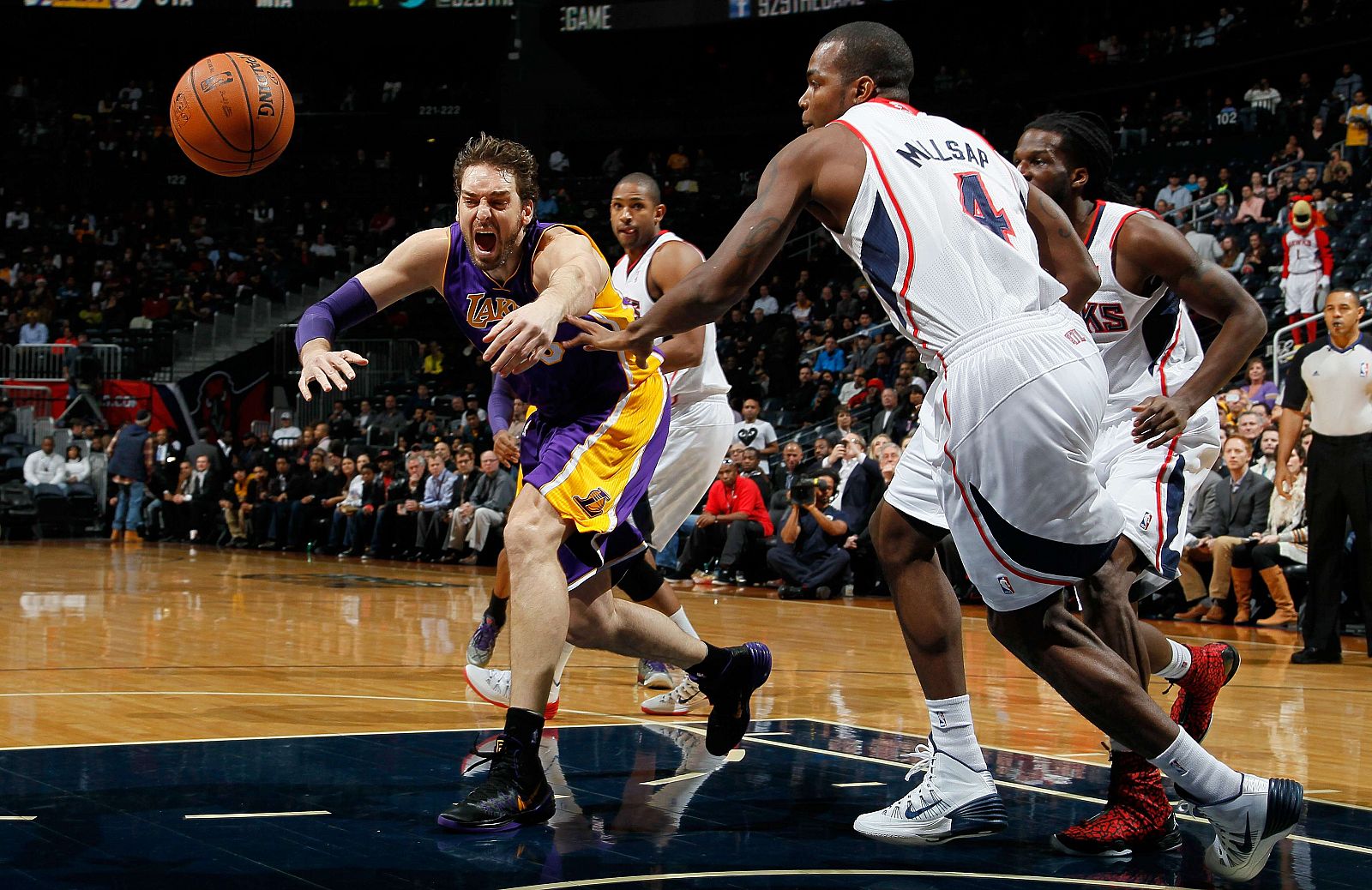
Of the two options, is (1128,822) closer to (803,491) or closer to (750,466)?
(803,491)

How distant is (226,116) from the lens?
20.2ft

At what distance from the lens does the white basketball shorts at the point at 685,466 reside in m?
6.86

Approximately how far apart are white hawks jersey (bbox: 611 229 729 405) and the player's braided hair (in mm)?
2464

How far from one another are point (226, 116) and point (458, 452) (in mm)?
9521

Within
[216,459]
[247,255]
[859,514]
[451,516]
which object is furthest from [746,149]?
[859,514]

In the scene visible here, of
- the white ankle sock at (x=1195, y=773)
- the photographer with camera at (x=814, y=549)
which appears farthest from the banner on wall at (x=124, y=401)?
the white ankle sock at (x=1195, y=773)

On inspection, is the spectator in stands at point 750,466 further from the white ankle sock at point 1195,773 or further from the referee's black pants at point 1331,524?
the white ankle sock at point 1195,773

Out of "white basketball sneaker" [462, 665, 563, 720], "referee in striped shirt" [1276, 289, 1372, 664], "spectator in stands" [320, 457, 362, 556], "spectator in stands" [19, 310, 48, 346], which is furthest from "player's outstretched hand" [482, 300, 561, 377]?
"spectator in stands" [19, 310, 48, 346]

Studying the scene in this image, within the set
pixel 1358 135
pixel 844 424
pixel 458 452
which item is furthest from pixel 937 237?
pixel 1358 135

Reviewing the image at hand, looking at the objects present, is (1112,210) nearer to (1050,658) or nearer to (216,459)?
(1050,658)

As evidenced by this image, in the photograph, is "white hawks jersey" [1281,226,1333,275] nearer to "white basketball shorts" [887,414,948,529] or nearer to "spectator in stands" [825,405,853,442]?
"spectator in stands" [825,405,853,442]

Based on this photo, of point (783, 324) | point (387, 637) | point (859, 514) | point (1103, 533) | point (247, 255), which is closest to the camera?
point (1103, 533)

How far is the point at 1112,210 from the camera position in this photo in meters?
4.29

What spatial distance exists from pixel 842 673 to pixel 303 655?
2.84m
